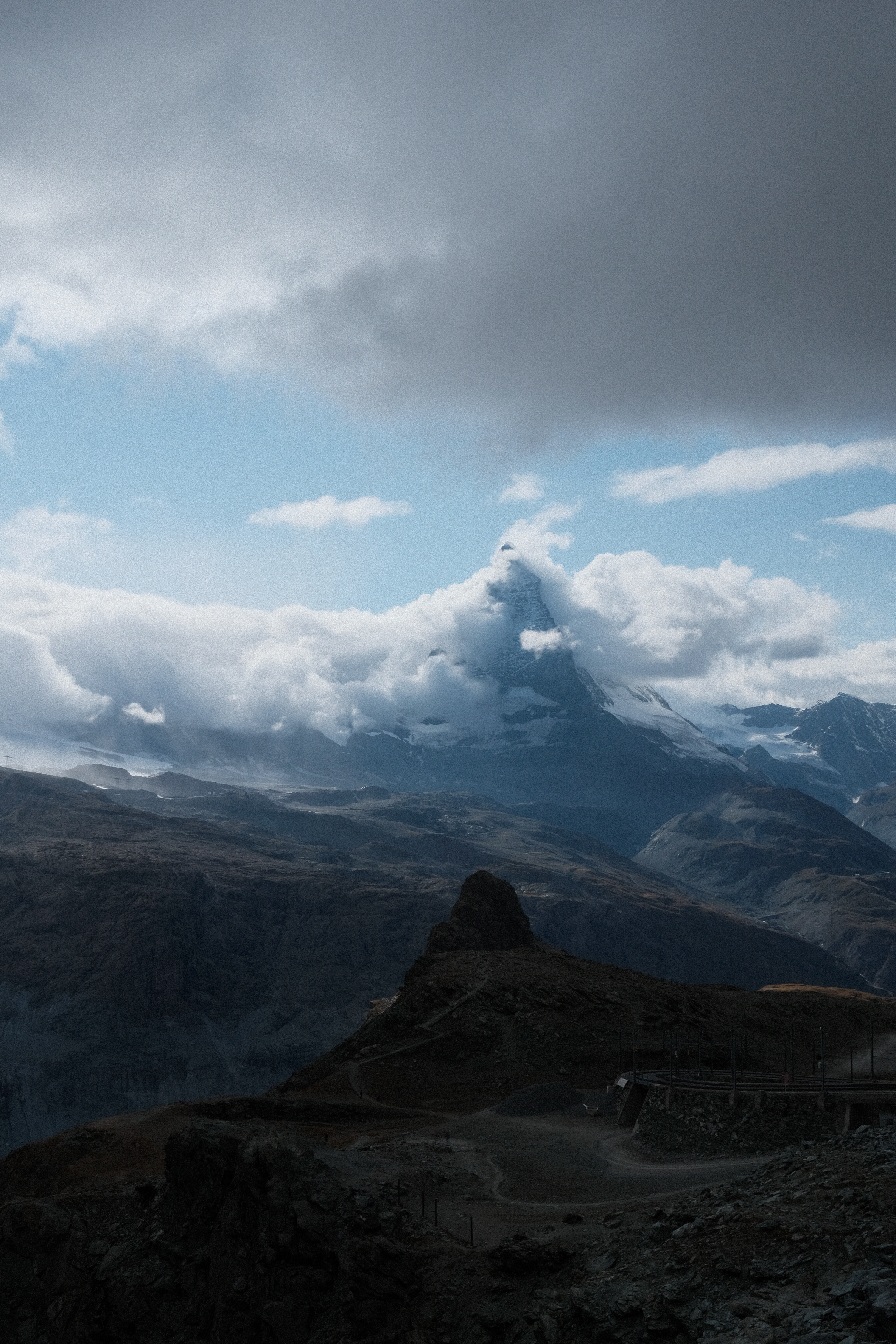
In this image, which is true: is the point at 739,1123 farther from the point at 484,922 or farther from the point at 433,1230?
the point at 484,922

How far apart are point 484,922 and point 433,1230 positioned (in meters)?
81.9

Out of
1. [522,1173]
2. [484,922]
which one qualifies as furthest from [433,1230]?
[484,922]

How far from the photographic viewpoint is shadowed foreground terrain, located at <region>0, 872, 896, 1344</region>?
28.8 m

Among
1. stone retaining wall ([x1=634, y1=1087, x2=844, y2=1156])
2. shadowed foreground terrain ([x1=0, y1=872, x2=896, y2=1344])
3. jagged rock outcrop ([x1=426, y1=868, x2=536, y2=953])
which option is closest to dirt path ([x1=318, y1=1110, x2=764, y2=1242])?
shadowed foreground terrain ([x1=0, y1=872, x2=896, y2=1344])

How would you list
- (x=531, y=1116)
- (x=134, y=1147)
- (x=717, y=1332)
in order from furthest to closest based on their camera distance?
(x=531, y=1116) → (x=134, y=1147) → (x=717, y=1332)

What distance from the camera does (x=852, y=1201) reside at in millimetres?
Answer: 29719

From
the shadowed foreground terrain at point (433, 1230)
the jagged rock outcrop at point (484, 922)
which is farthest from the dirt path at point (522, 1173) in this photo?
the jagged rock outcrop at point (484, 922)

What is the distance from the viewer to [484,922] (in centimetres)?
11944

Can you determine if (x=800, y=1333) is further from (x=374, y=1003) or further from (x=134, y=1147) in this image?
(x=374, y=1003)

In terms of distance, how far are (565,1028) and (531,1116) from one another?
1742 centimetres

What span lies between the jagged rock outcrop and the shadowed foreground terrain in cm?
4312

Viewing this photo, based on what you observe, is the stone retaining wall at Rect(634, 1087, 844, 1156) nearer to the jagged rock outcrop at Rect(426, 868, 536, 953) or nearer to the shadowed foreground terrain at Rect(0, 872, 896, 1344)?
the shadowed foreground terrain at Rect(0, 872, 896, 1344)

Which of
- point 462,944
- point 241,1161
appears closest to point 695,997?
point 462,944

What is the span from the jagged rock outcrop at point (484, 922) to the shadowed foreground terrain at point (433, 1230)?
4312cm
